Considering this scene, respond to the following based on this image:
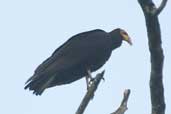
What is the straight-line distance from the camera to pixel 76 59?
727 centimetres

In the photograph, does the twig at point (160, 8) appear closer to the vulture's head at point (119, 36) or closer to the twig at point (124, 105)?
the twig at point (124, 105)

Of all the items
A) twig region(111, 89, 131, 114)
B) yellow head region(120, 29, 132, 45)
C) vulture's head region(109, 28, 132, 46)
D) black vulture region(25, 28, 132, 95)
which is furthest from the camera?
yellow head region(120, 29, 132, 45)

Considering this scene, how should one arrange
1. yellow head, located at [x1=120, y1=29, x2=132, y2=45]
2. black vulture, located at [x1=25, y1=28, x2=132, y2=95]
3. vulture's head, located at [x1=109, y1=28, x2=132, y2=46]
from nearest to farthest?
1. black vulture, located at [x1=25, y1=28, x2=132, y2=95]
2. vulture's head, located at [x1=109, y1=28, x2=132, y2=46]
3. yellow head, located at [x1=120, y1=29, x2=132, y2=45]

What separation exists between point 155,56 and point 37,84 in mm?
2767

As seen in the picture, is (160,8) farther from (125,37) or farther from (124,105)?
(125,37)

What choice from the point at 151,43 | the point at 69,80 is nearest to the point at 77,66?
the point at 69,80

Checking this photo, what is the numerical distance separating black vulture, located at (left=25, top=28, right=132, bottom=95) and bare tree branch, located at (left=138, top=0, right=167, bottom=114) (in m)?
2.60

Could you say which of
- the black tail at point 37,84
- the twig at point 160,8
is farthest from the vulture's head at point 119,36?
the twig at point 160,8

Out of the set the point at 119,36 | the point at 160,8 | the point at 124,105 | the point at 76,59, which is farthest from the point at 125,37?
the point at 160,8

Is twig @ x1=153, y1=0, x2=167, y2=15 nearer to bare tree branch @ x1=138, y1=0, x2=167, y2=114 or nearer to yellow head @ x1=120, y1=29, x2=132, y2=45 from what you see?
bare tree branch @ x1=138, y1=0, x2=167, y2=114

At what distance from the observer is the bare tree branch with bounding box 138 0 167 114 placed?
9.38 feet

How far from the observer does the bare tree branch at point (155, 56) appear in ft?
9.38

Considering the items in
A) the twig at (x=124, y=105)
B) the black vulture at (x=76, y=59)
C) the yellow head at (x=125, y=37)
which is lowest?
the yellow head at (x=125, y=37)

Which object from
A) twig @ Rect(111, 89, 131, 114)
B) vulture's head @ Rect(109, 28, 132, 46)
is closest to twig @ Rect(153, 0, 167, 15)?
twig @ Rect(111, 89, 131, 114)
